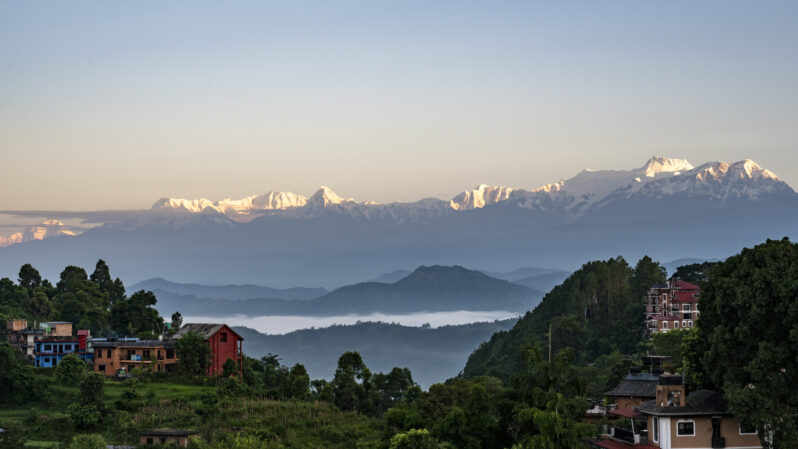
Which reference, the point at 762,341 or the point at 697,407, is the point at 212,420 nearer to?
the point at 697,407

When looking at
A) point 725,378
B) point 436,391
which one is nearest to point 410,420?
point 436,391

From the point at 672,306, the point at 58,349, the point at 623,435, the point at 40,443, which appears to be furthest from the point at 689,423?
the point at 672,306

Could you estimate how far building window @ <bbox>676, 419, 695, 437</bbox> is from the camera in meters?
40.8

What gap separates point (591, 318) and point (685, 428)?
8841 cm

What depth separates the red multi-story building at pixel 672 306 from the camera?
4072 inches

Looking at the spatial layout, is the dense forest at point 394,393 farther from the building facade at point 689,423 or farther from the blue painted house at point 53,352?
the blue painted house at point 53,352

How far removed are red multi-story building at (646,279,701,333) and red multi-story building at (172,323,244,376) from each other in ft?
169

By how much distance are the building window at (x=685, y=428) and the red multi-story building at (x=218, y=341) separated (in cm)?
4361

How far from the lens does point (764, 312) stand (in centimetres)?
3909

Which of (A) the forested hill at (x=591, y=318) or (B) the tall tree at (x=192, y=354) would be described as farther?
(A) the forested hill at (x=591, y=318)

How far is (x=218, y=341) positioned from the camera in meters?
76.4

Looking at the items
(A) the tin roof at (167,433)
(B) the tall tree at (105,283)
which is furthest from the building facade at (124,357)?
(B) the tall tree at (105,283)

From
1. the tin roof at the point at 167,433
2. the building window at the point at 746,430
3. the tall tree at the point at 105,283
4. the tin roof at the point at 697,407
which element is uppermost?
the tall tree at the point at 105,283

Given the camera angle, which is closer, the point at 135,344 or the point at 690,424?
the point at 690,424
